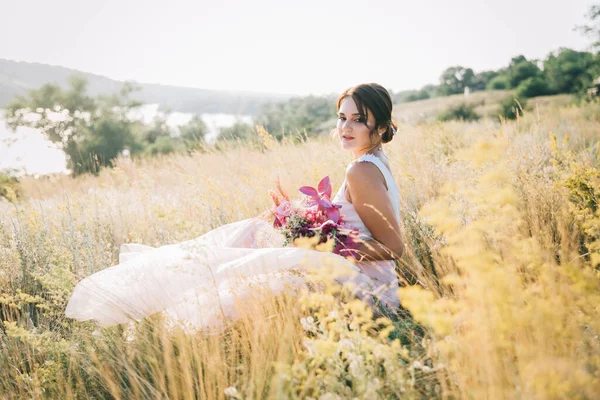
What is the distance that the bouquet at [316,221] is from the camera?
2.46m

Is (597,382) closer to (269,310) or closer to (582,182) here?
(269,310)

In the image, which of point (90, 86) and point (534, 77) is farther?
point (534, 77)

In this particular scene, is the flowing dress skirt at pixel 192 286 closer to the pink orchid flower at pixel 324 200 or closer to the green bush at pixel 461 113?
the pink orchid flower at pixel 324 200

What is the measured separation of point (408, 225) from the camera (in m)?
3.46

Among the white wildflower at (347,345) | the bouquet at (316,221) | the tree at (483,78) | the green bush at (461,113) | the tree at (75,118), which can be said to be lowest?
the white wildflower at (347,345)

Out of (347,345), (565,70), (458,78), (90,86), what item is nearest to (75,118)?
(90,86)

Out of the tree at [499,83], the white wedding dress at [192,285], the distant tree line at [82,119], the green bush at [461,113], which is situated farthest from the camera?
the tree at [499,83]

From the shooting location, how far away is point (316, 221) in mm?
2533

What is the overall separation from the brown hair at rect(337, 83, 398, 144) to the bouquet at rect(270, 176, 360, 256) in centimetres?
60

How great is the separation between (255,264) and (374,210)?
83cm

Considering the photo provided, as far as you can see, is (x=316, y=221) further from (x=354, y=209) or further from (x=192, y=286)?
(x=192, y=286)

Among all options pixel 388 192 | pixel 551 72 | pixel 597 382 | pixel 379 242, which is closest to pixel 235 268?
pixel 379 242

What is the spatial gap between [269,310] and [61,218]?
3499mm

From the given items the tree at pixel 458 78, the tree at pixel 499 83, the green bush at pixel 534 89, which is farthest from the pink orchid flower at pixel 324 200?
the tree at pixel 458 78
